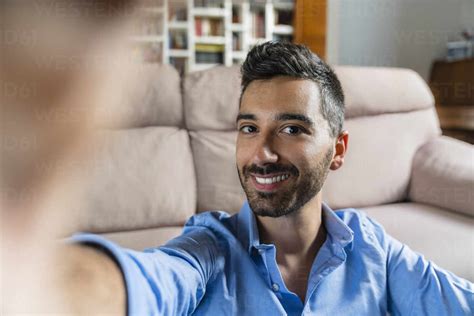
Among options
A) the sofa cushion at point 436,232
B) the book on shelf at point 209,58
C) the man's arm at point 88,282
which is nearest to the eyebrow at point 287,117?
the man's arm at point 88,282

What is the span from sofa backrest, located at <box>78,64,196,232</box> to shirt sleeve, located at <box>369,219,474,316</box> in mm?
772

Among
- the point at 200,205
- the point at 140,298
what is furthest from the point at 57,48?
the point at 200,205

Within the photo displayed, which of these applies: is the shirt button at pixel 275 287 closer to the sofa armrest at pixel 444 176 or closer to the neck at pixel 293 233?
the neck at pixel 293 233

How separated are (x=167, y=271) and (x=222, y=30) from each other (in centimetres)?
341

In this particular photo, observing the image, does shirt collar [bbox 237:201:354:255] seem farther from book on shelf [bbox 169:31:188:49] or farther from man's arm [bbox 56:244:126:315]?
book on shelf [bbox 169:31:188:49]

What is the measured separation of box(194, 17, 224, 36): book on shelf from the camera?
3.73 meters

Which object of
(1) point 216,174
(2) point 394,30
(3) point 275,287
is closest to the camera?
(3) point 275,287

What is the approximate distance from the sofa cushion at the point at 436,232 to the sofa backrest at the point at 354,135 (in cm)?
13

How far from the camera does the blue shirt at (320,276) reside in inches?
29.0

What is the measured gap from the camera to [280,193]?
0.77m

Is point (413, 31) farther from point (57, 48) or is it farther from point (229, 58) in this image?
point (57, 48)

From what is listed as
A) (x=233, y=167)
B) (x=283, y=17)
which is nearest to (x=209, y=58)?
(x=283, y=17)

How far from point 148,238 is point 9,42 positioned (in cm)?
117

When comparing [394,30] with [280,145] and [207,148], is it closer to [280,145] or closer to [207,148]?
[207,148]
